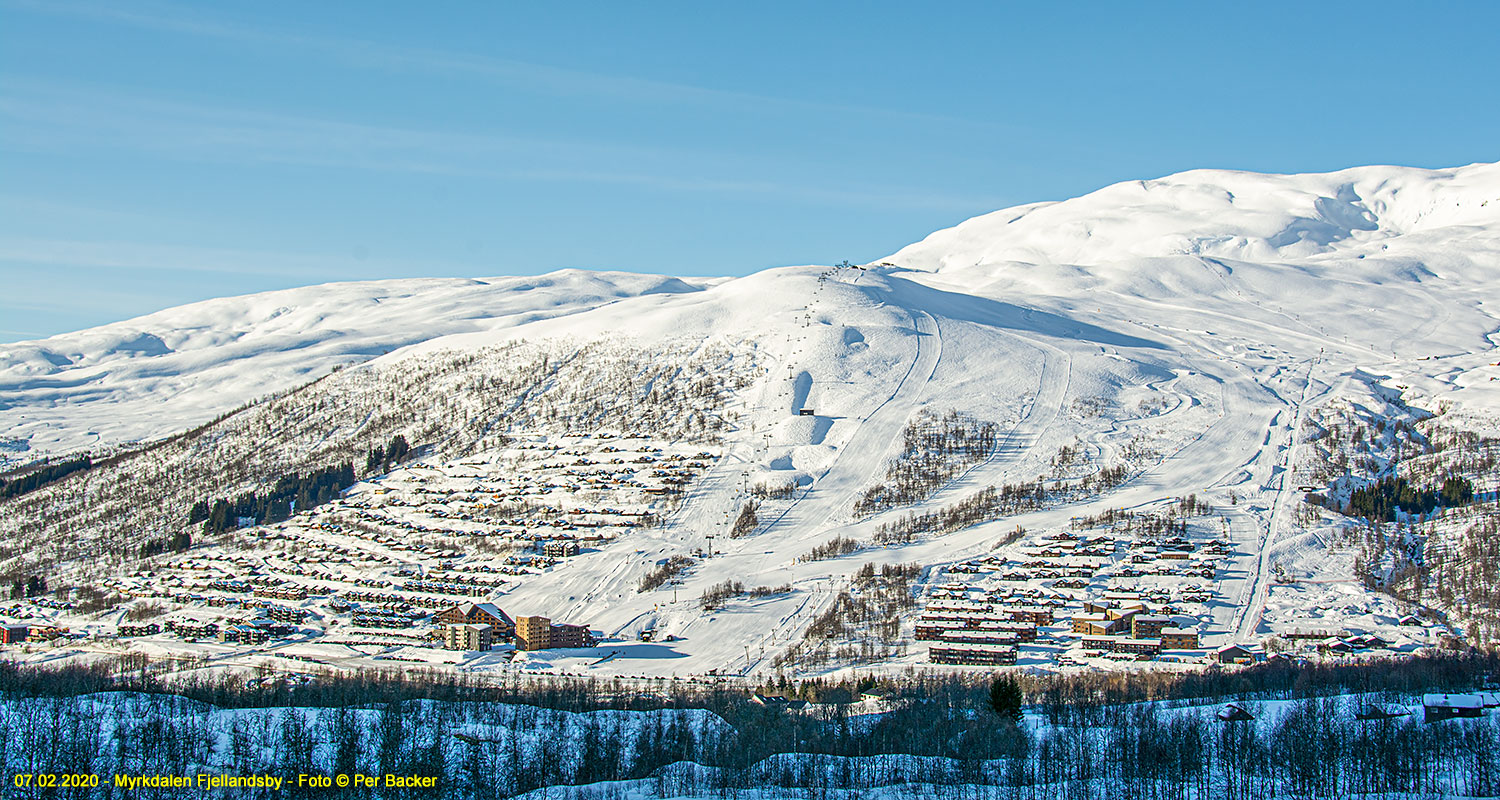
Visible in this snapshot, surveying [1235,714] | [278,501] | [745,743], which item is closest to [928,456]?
[278,501]

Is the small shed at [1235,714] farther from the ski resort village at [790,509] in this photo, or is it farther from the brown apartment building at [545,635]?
the brown apartment building at [545,635]

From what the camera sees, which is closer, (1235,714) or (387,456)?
(1235,714)

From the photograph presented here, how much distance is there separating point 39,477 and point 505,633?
110 meters

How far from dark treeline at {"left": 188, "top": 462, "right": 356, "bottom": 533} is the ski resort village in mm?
471

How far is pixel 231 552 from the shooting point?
399ft

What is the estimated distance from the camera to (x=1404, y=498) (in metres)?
116

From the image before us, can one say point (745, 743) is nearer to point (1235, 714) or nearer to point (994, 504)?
point (1235, 714)

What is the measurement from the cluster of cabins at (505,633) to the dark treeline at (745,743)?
76.5 ft

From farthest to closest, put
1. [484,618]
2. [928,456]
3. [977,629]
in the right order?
[928,456] < [484,618] < [977,629]

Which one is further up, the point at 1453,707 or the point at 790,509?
the point at 790,509

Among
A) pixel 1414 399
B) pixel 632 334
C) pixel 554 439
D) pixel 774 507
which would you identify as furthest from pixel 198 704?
pixel 1414 399

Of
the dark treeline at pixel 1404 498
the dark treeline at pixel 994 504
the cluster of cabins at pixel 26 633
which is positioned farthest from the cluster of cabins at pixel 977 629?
the cluster of cabins at pixel 26 633

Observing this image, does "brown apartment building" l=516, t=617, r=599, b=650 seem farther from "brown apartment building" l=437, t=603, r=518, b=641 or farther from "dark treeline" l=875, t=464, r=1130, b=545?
"dark treeline" l=875, t=464, r=1130, b=545

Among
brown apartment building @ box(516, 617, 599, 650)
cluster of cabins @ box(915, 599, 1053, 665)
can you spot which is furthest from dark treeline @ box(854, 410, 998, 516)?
brown apartment building @ box(516, 617, 599, 650)
